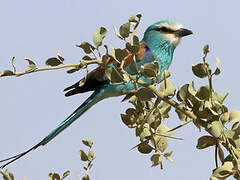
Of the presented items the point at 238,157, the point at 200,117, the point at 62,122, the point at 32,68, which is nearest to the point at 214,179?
the point at 238,157

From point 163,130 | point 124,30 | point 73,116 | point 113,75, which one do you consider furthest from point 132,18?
point 73,116

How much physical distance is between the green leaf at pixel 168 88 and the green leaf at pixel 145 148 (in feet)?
0.98

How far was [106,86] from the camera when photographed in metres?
3.93

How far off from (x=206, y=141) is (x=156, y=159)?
29 centimetres

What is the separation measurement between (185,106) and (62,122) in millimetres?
1959

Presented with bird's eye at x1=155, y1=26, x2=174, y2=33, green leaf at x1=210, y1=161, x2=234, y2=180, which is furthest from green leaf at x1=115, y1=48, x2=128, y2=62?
bird's eye at x1=155, y1=26, x2=174, y2=33

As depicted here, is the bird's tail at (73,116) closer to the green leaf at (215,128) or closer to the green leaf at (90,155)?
the green leaf at (90,155)

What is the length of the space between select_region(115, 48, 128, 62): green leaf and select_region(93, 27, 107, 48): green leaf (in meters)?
0.10

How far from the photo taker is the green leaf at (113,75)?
167 centimetres

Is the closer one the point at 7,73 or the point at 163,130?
the point at 7,73

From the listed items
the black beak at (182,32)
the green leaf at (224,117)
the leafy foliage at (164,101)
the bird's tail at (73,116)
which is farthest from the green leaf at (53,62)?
the black beak at (182,32)

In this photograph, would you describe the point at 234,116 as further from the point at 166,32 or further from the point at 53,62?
the point at 166,32

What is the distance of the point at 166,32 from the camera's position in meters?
4.73

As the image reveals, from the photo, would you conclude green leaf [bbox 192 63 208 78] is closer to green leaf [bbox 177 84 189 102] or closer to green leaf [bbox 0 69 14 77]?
green leaf [bbox 177 84 189 102]
